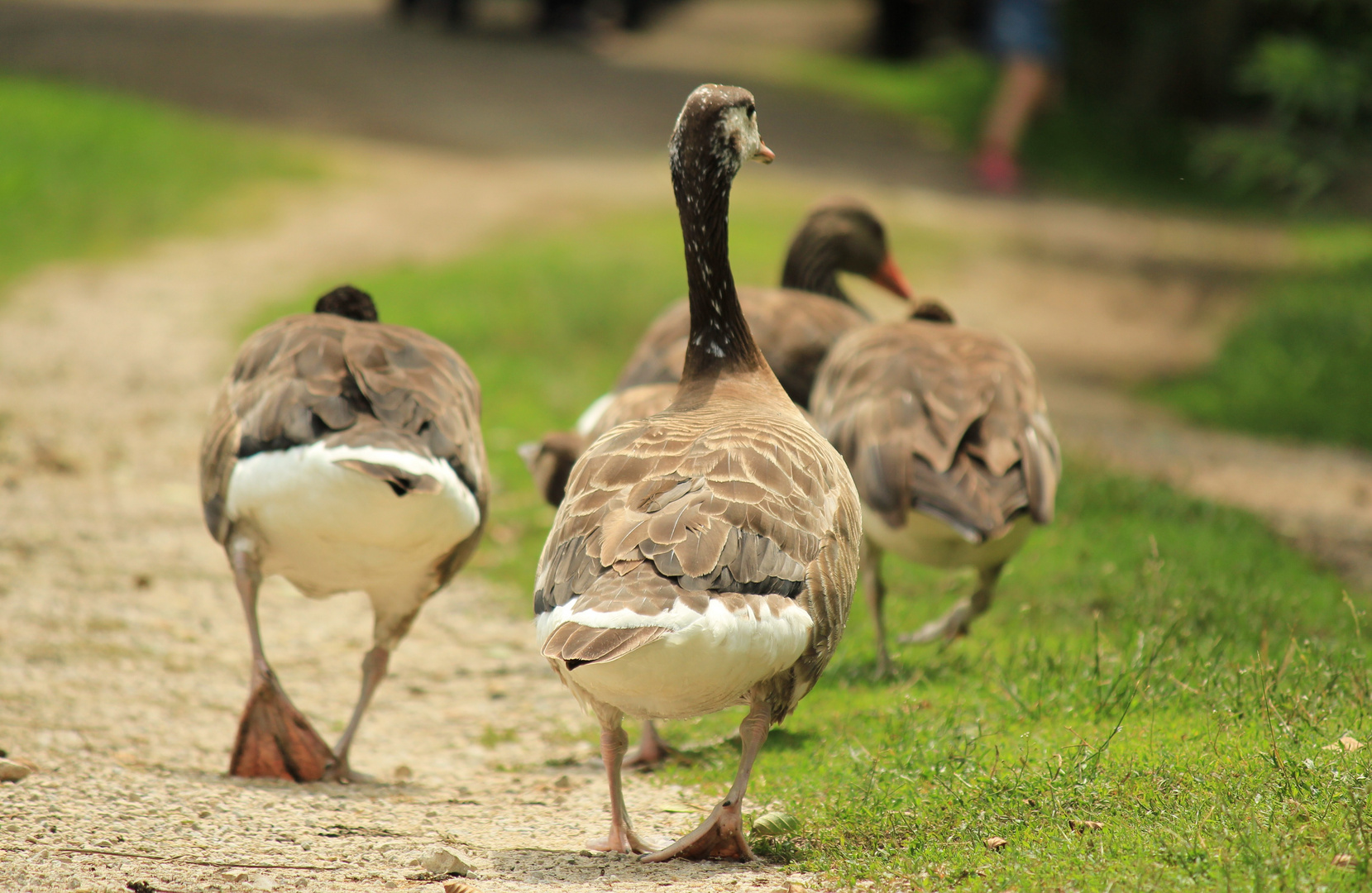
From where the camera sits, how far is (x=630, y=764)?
565 centimetres

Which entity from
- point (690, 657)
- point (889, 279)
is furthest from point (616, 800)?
point (889, 279)

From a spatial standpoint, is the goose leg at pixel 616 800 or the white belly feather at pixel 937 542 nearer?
the goose leg at pixel 616 800

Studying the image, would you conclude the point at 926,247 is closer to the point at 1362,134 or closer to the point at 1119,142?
the point at 1362,134

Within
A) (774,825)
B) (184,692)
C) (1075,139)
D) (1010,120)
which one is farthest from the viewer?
(1075,139)

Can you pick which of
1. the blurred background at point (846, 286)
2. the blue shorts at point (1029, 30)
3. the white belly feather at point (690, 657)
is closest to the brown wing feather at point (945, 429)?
the blurred background at point (846, 286)

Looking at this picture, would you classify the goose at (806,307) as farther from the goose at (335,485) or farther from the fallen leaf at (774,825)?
the fallen leaf at (774,825)

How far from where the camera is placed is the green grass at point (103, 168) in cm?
1438

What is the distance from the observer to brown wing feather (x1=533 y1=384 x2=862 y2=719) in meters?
3.82

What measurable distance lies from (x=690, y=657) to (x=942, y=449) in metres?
2.34

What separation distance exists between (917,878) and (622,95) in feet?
66.1

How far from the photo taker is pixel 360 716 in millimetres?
5402

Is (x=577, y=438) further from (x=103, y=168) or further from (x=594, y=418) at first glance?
(x=103, y=168)

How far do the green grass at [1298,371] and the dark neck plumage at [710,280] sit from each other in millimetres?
7341

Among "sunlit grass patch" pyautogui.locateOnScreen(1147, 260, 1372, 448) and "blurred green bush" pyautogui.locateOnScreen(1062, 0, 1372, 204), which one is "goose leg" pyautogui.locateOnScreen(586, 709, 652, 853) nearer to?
"sunlit grass patch" pyautogui.locateOnScreen(1147, 260, 1372, 448)
